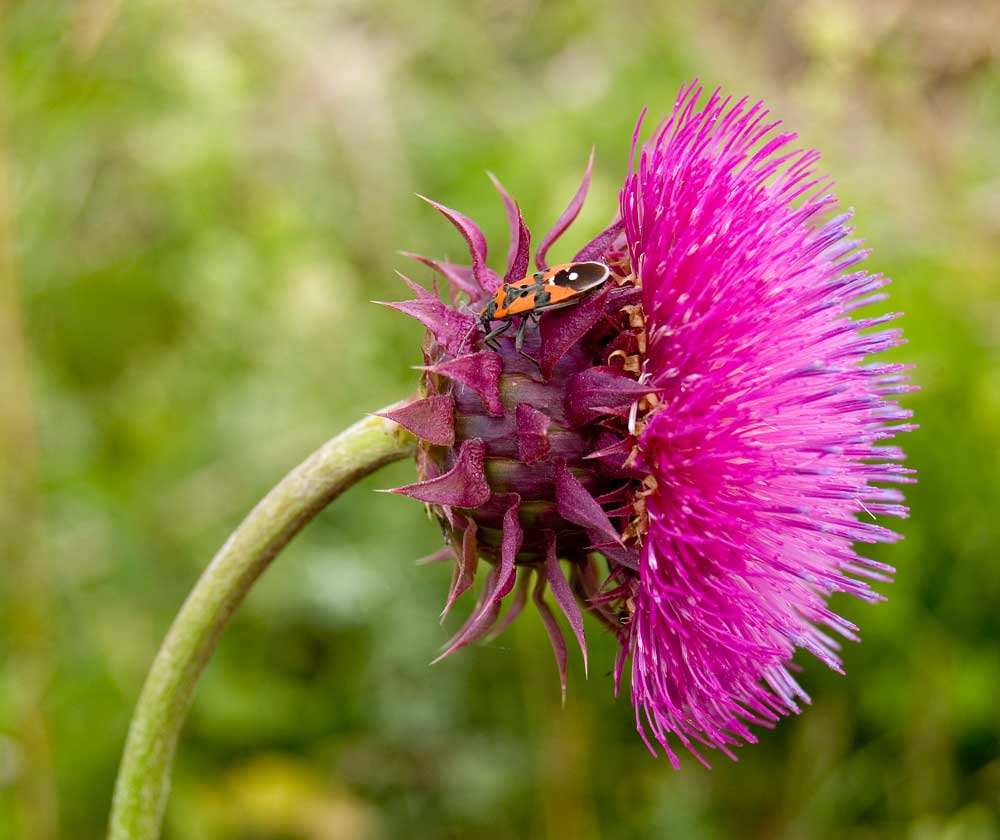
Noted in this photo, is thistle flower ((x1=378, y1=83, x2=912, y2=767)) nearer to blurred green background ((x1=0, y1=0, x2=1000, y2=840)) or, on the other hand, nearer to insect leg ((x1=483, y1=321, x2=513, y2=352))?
insect leg ((x1=483, y1=321, x2=513, y2=352))

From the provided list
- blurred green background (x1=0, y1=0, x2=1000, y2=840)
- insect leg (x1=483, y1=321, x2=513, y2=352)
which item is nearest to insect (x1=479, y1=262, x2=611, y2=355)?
insect leg (x1=483, y1=321, x2=513, y2=352)

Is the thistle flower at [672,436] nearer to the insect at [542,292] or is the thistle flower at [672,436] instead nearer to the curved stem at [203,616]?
the insect at [542,292]

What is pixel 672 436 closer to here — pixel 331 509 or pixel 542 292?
pixel 542 292

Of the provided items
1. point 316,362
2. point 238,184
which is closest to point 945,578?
point 316,362

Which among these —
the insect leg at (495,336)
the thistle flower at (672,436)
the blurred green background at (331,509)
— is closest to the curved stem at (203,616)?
the thistle flower at (672,436)

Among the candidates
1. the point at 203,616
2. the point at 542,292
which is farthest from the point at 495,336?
the point at 203,616

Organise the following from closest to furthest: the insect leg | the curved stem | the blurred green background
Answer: the curved stem
the insect leg
the blurred green background
